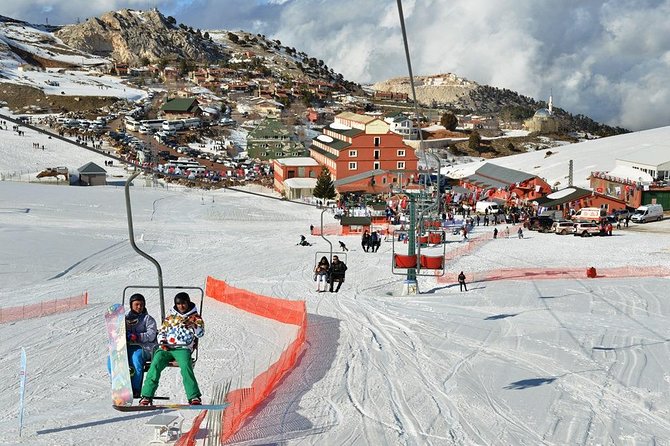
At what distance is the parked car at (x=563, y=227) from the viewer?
3962cm

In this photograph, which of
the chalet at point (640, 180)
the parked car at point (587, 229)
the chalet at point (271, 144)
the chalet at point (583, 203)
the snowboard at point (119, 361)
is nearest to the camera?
the snowboard at point (119, 361)

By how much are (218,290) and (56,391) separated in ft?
31.9

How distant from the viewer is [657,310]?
61.3 feet

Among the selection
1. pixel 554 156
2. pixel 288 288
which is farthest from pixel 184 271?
pixel 554 156

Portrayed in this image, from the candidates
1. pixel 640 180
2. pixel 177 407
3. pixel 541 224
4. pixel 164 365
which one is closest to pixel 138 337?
pixel 164 365

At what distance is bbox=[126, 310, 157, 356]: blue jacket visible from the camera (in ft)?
26.4

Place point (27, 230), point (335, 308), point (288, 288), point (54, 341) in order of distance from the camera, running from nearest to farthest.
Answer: point (54, 341), point (335, 308), point (288, 288), point (27, 230)

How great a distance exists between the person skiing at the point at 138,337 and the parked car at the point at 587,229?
1320 inches

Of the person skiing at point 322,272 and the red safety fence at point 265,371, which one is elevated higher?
the person skiing at point 322,272

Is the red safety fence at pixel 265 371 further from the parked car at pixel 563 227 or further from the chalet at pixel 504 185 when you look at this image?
the chalet at pixel 504 185

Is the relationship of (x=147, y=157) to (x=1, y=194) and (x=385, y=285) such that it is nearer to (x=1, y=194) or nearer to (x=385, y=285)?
(x=1, y=194)

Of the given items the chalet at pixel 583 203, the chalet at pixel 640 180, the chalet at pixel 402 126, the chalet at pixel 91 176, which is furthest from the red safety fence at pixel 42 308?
the chalet at pixel 402 126

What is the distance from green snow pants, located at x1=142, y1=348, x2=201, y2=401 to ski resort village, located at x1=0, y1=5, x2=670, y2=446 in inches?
0.8

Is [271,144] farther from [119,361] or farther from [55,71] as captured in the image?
[119,361]
